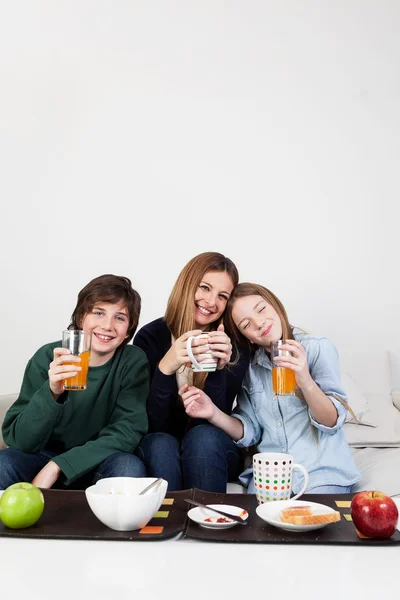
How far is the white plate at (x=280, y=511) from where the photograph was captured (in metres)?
1.17

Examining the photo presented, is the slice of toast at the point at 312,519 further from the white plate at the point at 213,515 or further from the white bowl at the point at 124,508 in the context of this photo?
the white bowl at the point at 124,508

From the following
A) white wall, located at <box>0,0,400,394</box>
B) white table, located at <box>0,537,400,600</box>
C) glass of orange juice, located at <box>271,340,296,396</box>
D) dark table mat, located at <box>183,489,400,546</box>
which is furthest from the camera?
white wall, located at <box>0,0,400,394</box>

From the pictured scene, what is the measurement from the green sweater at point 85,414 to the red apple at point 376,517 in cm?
90

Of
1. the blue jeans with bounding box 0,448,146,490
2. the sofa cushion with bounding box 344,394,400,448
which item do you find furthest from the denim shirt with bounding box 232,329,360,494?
the sofa cushion with bounding box 344,394,400,448

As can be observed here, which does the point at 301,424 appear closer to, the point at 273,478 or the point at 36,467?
the point at 273,478

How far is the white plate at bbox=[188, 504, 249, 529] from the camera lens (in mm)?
1194

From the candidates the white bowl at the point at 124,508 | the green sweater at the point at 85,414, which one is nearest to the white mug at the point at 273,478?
the white bowl at the point at 124,508

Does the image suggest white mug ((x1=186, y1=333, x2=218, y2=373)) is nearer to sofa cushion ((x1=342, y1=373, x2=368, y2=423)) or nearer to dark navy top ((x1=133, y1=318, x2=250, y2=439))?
dark navy top ((x1=133, y1=318, x2=250, y2=439))

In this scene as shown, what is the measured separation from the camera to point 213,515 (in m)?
1.25

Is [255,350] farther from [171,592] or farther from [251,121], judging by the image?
[251,121]

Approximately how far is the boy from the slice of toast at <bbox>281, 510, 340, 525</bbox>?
28.4 inches

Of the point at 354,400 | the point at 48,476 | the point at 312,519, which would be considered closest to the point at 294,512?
the point at 312,519

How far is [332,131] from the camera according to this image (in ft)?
10.8

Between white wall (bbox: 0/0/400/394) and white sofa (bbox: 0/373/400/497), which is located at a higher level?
white wall (bbox: 0/0/400/394)
